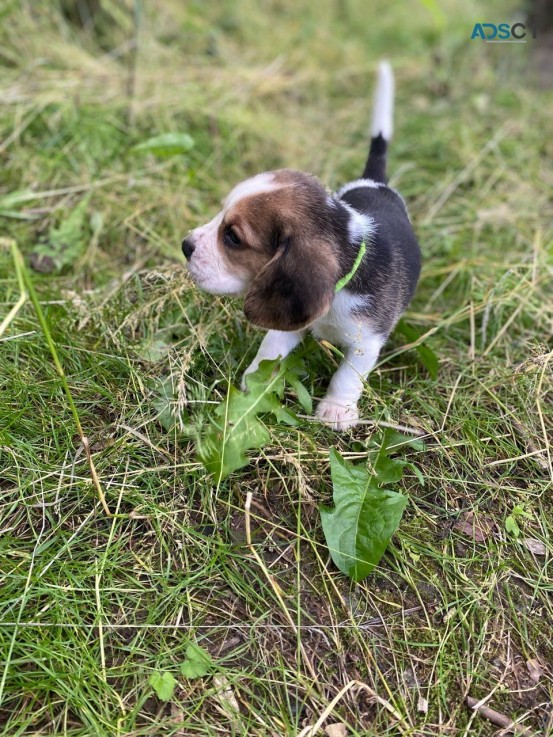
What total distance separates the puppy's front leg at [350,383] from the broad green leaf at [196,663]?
113 cm

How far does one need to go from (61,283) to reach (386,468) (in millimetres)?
2241

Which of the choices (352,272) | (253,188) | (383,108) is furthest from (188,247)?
(383,108)

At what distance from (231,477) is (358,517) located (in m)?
0.56

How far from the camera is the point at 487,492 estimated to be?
110 inches

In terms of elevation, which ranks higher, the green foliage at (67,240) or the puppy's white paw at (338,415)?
the green foliage at (67,240)

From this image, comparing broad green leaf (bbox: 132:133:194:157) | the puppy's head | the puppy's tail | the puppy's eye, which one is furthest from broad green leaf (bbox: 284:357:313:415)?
broad green leaf (bbox: 132:133:194:157)

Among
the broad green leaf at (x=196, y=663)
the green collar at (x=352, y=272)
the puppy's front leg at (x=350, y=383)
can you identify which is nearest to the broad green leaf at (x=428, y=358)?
the puppy's front leg at (x=350, y=383)

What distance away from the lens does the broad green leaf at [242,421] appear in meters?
2.47

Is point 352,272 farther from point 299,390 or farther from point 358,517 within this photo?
point 358,517

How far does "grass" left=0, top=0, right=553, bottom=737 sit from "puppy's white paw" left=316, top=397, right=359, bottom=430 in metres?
0.07

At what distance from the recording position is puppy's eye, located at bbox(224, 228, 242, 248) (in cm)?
262

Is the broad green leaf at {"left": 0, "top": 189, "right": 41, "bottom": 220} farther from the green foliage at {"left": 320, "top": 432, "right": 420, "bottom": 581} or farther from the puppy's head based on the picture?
the green foliage at {"left": 320, "top": 432, "right": 420, "bottom": 581}

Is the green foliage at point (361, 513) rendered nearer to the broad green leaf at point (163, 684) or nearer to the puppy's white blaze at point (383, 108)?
the broad green leaf at point (163, 684)

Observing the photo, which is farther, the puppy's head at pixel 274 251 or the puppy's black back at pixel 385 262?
the puppy's black back at pixel 385 262
